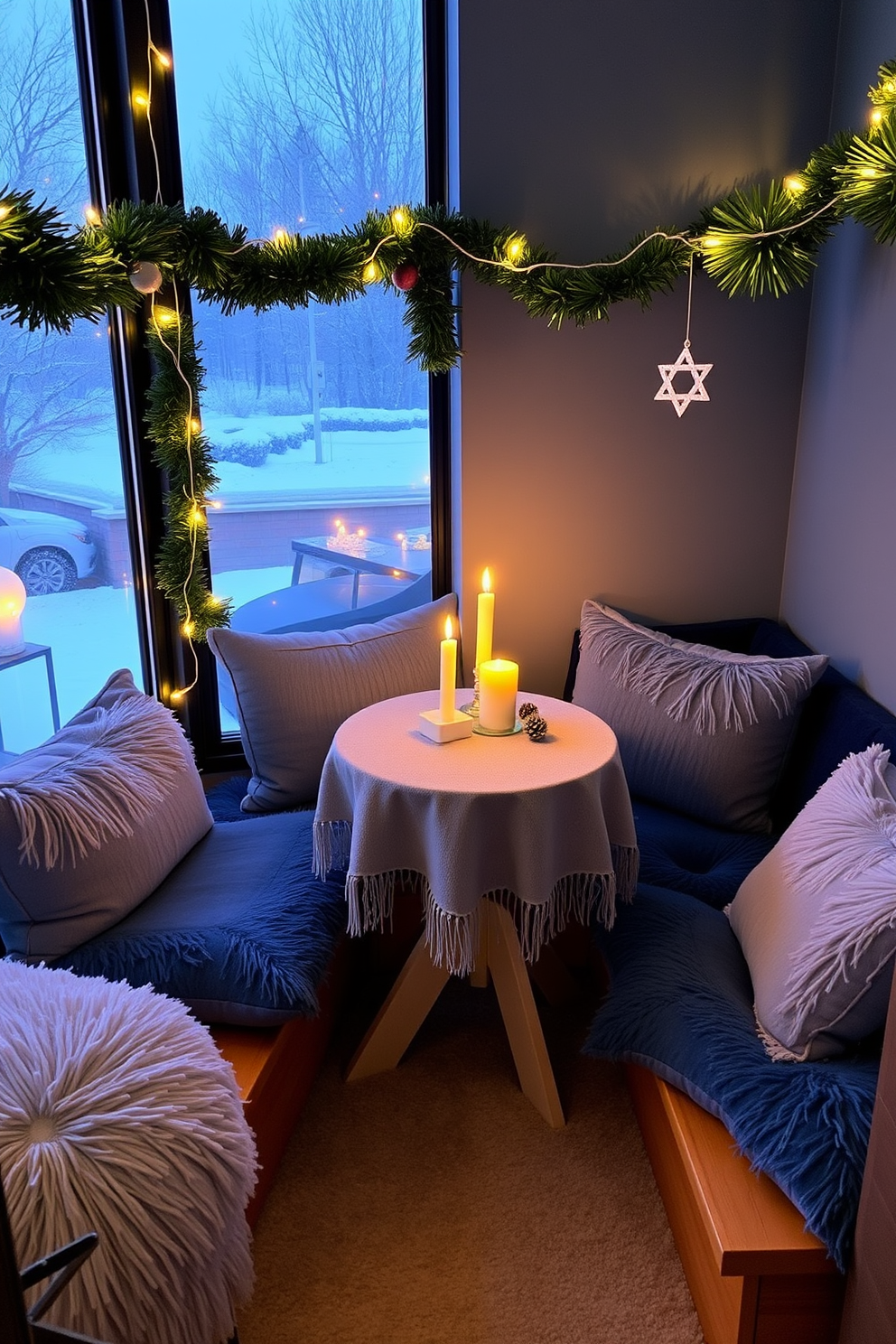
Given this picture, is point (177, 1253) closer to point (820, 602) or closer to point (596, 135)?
point (820, 602)

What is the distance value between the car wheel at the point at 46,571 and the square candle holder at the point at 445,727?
1013 millimetres

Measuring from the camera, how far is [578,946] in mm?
2232

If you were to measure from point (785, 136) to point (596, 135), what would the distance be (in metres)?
0.46

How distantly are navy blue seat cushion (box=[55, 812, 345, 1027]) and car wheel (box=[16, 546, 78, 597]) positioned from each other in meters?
0.76

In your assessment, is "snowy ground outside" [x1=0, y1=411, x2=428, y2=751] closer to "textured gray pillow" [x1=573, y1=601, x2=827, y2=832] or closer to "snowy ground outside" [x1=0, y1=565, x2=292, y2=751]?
"snowy ground outside" [x1=0, y1=565, x2=292, y2=751]

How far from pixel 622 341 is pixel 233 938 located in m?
1.69

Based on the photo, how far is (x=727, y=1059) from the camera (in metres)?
1.44

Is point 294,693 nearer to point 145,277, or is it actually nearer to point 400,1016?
point 400,1016

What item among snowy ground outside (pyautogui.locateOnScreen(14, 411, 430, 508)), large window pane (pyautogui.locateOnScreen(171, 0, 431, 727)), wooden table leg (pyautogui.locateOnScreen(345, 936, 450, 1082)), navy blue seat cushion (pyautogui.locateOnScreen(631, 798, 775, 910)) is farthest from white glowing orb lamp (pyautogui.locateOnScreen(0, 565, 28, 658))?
navy blue seat cushion (pyautogui.locateOnScreen(631, 798, 775, 910))

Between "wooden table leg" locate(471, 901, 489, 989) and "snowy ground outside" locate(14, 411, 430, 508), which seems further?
"snowy ground outside" locate(14, 411, 430, 508)

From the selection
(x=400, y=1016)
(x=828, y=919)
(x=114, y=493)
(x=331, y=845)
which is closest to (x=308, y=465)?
(x=114, y=493)

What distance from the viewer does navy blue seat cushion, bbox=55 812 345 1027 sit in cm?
163

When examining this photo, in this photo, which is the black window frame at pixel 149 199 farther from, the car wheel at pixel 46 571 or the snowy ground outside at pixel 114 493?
the car wheel at pixel 46 571

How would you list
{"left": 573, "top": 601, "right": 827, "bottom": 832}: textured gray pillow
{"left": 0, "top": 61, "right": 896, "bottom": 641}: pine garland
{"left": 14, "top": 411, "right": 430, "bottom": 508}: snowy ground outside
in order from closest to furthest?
1. {"left": 0, "top": 61, "right": 896, "bottom": 641}: pine garland
2. {"left": 573, "top": 601, "right": 827, "bottom": 832}: textured gray pillow
3. {"left": 14, "top": 411, "right": 430, "bottom": 508}: snowy ground outside
